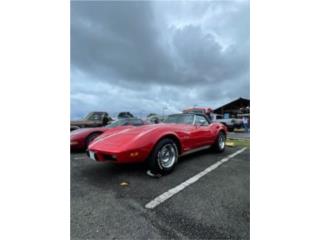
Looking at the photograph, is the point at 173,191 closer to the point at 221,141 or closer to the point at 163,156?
the point at 163,156

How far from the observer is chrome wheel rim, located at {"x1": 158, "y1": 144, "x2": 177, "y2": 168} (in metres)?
2.83

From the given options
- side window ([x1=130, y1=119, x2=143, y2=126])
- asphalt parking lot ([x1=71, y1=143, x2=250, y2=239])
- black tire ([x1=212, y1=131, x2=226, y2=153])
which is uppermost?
side window ([x1=130, y1=119, x2=143, y2=126])

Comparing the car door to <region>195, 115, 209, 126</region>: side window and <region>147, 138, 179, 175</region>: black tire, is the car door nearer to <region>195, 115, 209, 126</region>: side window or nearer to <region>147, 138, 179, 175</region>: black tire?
<region>195, 115, 209, 126</region>: side window

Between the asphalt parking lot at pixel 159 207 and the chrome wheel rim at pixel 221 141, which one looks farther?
the chrome wheel rim at pixel 221 141

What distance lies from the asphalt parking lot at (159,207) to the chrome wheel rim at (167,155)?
8.8 inches

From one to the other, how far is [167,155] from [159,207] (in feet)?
4.24

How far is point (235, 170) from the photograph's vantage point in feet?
10.0

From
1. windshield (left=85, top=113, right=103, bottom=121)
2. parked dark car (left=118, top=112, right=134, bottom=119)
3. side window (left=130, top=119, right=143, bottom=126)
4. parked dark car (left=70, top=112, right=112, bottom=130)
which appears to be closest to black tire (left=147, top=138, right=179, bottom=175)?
side window (left=130, top=119, right=143, bottom=126)

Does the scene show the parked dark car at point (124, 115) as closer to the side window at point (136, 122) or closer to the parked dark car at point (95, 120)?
the parked dark car at point (95, 120)

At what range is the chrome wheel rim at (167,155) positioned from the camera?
9.27ft

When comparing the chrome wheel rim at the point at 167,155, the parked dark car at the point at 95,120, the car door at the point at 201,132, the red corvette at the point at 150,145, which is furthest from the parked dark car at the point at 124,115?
the chrome wheel rim at the point at 167,155
